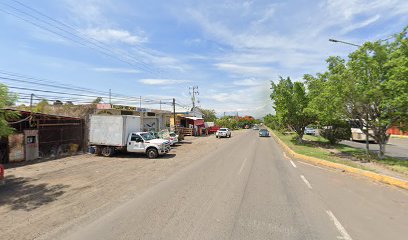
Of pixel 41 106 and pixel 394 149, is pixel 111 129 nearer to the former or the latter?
pixel 41 106

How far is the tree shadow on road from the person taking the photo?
7963mm

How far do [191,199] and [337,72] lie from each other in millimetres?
13759

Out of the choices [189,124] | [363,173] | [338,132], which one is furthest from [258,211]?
[189,124]

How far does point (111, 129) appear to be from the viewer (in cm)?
1934

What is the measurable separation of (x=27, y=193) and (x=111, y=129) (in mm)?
10288

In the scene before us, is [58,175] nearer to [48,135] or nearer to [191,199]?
[191,199]

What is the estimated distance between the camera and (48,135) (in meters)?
21.0

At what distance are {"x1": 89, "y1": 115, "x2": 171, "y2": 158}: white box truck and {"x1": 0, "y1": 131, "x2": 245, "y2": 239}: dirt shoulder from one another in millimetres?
4228

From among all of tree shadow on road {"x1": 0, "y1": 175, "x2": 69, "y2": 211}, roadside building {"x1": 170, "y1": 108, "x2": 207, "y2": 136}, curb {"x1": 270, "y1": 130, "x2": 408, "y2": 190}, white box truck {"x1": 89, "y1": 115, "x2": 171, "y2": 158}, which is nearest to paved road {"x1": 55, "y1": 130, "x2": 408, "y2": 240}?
curb {"x1": 270, "y1": 130, "x2": 408, "y2": 190}

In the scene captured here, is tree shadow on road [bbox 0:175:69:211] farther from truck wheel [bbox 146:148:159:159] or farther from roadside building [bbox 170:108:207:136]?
roadside building [bbox 170:108:207:136]

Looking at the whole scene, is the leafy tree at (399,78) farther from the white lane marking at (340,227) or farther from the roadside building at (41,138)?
the roadside building at (41,138)

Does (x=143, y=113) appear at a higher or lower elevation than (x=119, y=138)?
higher

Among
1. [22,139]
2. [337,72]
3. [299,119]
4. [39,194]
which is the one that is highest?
[337,72]

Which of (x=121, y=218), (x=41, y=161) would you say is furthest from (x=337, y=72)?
(x=41, y=161)
